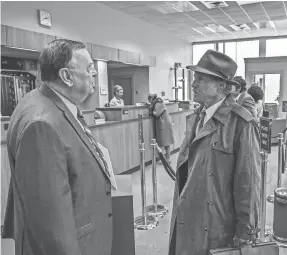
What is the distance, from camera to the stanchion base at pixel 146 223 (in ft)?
11.4

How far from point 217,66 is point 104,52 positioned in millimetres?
6461

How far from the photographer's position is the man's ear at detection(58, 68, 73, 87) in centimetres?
125

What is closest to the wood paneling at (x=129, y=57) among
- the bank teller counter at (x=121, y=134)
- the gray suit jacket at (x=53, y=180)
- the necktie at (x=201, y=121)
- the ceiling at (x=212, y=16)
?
the ceiling at (x=212, y=16)

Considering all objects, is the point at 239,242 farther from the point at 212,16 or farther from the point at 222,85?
the point at 212,16

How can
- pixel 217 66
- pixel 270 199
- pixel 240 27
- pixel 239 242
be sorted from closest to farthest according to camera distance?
pixel 239 242
pixel 217 66
pixel 270 199
pixel 240 27

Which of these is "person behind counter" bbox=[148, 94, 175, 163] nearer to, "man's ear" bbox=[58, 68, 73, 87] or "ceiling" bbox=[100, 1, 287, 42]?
"ceiling" bbox=[100, 1, 287, 42]

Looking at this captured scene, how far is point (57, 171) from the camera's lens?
109cm

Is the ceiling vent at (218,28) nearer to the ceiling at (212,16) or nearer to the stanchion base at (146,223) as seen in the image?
the ceiling at (212,16)

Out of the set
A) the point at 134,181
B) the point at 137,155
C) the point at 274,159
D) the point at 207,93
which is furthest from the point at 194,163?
the point at 274,159

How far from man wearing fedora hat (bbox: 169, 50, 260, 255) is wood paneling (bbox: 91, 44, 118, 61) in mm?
6046

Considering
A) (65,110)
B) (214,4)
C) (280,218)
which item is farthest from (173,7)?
(65,110)

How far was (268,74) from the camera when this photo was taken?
34.3ft

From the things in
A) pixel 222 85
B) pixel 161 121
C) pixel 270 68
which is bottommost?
pixel 161 121

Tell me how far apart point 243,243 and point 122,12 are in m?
8.37
